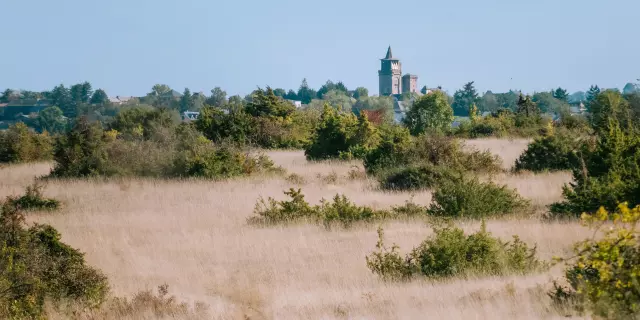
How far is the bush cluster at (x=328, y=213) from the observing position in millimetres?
17297

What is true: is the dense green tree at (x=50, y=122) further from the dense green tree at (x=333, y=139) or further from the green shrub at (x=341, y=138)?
the green shrub at (x=341, y=138)

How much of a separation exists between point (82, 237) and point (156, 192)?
711 centimetres

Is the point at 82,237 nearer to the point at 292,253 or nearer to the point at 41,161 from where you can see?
the point at 292,253

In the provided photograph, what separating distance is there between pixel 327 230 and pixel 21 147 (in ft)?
86.3

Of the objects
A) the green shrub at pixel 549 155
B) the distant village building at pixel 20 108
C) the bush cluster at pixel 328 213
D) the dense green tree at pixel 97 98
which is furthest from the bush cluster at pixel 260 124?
the dense green tree at pixel 97 98

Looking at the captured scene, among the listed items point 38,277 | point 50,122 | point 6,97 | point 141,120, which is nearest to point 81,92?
point 6,97

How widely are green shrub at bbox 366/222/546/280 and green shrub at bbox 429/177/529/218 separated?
516cm

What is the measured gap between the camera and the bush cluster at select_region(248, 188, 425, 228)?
17297 millimetres

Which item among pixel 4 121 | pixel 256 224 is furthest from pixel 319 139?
pixel 4 121

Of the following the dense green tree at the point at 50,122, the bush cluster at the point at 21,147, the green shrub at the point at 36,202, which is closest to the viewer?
the green shrub at the point at 36,202

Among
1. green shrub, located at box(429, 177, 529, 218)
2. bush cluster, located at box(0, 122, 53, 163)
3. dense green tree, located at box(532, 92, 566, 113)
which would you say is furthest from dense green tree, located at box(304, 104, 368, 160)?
dense green tree, located at box(532, 92, 566, 113)

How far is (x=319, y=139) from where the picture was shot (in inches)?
1394

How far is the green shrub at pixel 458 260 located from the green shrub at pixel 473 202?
5.16 metres

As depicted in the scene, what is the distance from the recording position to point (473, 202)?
56.7 feet
